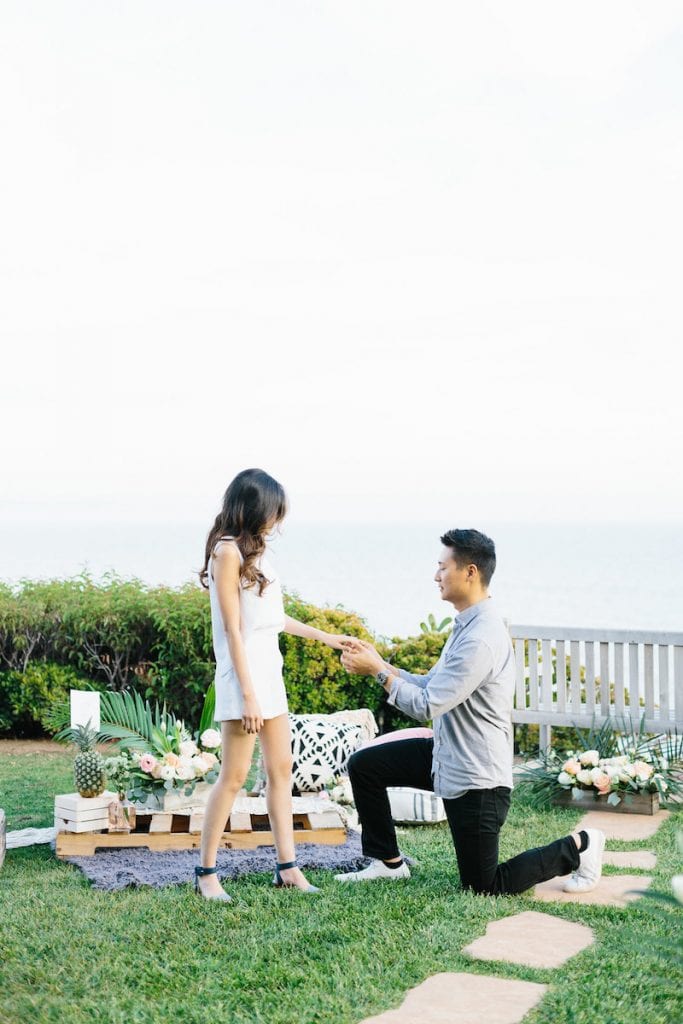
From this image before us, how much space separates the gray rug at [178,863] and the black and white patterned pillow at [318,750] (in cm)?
91

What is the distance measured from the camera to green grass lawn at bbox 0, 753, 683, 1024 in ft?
10.3

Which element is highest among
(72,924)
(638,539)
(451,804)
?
A: (638,539)

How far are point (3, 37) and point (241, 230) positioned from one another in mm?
8161

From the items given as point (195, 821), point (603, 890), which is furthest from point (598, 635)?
point (195, 821)

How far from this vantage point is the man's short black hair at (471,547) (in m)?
4.46

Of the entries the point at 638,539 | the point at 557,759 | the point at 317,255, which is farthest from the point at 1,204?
the point at 638,539

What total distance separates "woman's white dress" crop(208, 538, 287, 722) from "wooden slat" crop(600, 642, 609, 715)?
3.19 metres

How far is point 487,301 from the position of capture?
3033 centimetres

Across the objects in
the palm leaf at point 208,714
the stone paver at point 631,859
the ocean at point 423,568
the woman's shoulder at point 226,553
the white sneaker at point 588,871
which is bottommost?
the stone paver at point 631,859

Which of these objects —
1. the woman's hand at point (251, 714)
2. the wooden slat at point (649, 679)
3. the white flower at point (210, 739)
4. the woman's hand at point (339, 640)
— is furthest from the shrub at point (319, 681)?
the woman's hand at point (251, 714)

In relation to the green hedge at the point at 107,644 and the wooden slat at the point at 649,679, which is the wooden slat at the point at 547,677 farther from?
the green hedge at the point at 107,644

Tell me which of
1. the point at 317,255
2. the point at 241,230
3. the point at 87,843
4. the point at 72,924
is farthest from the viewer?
the point at 317,255

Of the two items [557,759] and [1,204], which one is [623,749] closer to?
[557,759]

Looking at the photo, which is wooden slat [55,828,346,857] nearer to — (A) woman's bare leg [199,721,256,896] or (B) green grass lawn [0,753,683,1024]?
(B) green grass lawn [0,753,683,1024]
